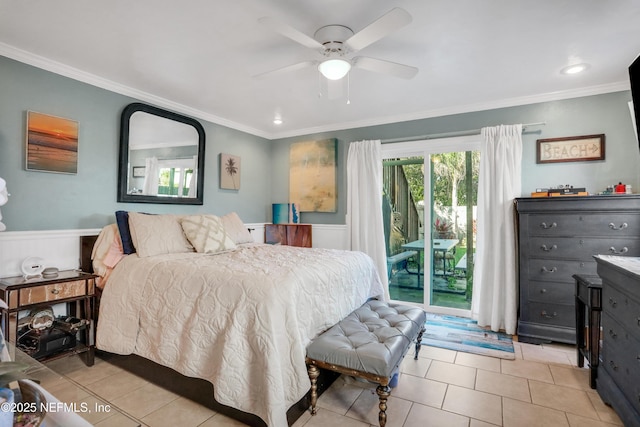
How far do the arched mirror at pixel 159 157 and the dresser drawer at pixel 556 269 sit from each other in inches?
144

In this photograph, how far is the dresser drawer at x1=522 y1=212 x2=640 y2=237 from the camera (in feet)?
8.79

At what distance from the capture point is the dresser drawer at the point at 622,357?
1.62 meters

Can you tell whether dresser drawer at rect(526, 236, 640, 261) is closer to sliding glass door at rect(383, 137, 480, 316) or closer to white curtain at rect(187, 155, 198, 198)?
sliding glass door at rect(383, 137, 480, 316)

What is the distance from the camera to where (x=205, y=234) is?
295 cm

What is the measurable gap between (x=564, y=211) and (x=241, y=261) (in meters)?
2.88

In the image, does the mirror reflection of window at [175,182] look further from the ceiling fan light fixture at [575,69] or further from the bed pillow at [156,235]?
the ceiling fan light fixture at [575,69]

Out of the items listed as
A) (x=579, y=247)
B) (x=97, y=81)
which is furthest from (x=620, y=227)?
(x=97, y=81)

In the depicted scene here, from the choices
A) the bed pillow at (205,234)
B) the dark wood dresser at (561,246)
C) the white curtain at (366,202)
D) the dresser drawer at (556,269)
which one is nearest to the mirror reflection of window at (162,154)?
the bed pillow at (205,234)

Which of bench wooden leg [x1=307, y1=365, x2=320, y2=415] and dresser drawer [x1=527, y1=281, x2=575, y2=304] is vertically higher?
dresser drawer [x1=527, y1=281, x2=575, y2=304]

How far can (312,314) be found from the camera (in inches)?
78.7

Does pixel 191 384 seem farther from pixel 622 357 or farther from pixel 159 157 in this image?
pixel 622 357

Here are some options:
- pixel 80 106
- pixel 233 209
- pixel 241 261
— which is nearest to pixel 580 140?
pixel 241 261

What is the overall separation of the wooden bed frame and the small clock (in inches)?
18.8

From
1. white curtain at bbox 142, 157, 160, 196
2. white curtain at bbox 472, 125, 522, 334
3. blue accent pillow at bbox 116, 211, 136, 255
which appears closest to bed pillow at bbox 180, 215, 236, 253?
blue accent pillow at bbox 116, 211, 136, 255
